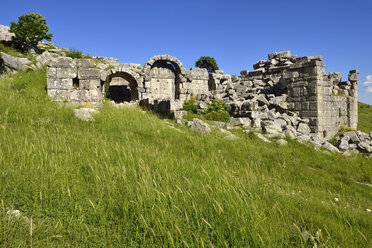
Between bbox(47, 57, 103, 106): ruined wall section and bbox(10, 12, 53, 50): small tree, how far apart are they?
52.8ft

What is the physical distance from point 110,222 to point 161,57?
1690 centimetres

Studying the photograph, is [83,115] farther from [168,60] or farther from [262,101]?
[168,60]

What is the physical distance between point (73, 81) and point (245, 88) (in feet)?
36.4

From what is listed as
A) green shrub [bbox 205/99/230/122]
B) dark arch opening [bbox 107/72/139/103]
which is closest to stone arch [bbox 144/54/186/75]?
dark arch opening [bbox 107/72/139/103]

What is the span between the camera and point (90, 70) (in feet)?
34.2

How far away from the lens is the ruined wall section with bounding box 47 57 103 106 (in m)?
10.2

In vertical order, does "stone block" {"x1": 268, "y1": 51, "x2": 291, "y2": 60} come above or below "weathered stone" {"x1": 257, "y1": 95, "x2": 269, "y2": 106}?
above

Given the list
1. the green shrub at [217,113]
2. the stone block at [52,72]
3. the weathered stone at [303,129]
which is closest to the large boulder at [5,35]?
the stone block at [52,72]

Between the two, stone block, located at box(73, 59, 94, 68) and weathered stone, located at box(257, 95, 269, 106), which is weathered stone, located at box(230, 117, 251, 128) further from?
stone block, located at box(73, 59, 94, 68)

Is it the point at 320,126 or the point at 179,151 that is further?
the point at 320,126

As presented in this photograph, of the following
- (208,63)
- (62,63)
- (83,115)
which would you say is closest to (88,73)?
(62,63)

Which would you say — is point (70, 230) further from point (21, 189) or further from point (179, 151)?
point (179, 151)

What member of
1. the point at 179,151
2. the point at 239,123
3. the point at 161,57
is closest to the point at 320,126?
the point at 239,123

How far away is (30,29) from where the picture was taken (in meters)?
22.8
